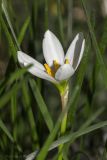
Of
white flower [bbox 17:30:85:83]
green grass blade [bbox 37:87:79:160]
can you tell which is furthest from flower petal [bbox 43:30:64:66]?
green grass blade [bbox 37:87:79:160]

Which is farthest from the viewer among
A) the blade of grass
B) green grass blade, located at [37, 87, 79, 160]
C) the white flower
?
the blade of grass

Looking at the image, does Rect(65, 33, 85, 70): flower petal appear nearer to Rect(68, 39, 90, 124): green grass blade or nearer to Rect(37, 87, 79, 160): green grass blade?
Rect(68, 39, 90, 124): green grass blade

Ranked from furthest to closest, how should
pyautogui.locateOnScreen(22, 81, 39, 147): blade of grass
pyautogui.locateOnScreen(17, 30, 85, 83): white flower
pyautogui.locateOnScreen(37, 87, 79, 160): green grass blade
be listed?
1. pyautogui.locateOnScreen(22, 81, 39, 147): blade of grass
2. pyautogui.locateOnScreen(17, 30, 85, 83): white flower
3. pyautogui.locateOnScreen(37, 87, 79, 160): green grass blade

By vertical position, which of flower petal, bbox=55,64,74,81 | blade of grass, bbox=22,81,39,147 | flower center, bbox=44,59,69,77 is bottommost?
blade of grass, bbox=22,81,39,147

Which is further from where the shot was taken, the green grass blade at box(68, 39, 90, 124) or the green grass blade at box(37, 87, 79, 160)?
the green grass blade at box(68, 39, 90, 124)

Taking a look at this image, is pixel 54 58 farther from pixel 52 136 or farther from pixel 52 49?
pixel 52 136

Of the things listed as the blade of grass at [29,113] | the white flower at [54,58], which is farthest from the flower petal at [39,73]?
the blade of grass at [29,113]

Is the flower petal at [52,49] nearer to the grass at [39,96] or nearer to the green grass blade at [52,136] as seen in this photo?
the grass at [39,96]
